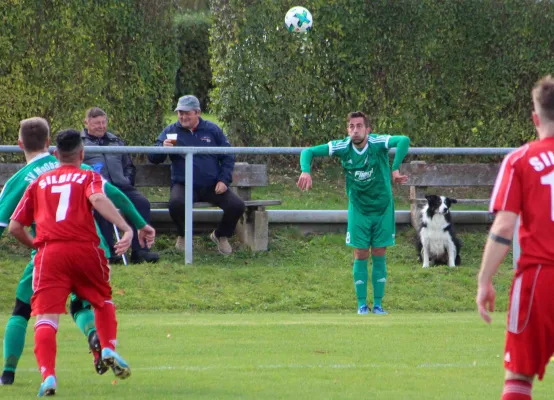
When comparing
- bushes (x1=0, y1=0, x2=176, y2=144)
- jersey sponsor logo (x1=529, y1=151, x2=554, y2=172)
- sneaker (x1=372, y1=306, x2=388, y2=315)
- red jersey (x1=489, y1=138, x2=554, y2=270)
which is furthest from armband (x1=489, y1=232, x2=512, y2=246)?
bushes (x1=0, y1=0, x2=176, y2=144)

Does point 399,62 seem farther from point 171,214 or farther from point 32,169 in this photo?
point 32,169

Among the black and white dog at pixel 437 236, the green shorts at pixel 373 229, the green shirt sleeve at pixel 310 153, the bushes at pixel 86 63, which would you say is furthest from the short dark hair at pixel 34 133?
the bushes at pixel 86 63

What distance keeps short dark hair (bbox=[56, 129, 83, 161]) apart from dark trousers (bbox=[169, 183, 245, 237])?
6635 millimetres

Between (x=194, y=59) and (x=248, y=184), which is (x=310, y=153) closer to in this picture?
(x=248, y=184)

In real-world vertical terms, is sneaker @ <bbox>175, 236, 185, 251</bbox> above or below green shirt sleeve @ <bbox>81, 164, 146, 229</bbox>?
below

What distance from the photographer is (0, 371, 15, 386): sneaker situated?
23.7 ft

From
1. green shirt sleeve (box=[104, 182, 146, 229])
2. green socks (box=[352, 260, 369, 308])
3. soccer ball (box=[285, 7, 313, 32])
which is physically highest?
soccer ball (box=[285, 7, 313, 32])

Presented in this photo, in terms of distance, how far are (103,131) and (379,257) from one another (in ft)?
13.1

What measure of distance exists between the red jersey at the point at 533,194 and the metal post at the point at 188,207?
8407mm

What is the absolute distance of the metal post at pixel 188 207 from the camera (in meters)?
13.2

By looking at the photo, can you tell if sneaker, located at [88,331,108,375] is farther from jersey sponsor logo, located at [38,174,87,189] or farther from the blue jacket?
the blue jacket

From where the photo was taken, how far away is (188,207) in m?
13.3

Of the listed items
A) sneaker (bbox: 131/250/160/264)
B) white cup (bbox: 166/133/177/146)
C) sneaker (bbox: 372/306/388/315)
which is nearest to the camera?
sneaker (bbox: 372/306/388/315)

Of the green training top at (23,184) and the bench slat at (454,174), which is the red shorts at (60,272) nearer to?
the green training top at (23,184)
